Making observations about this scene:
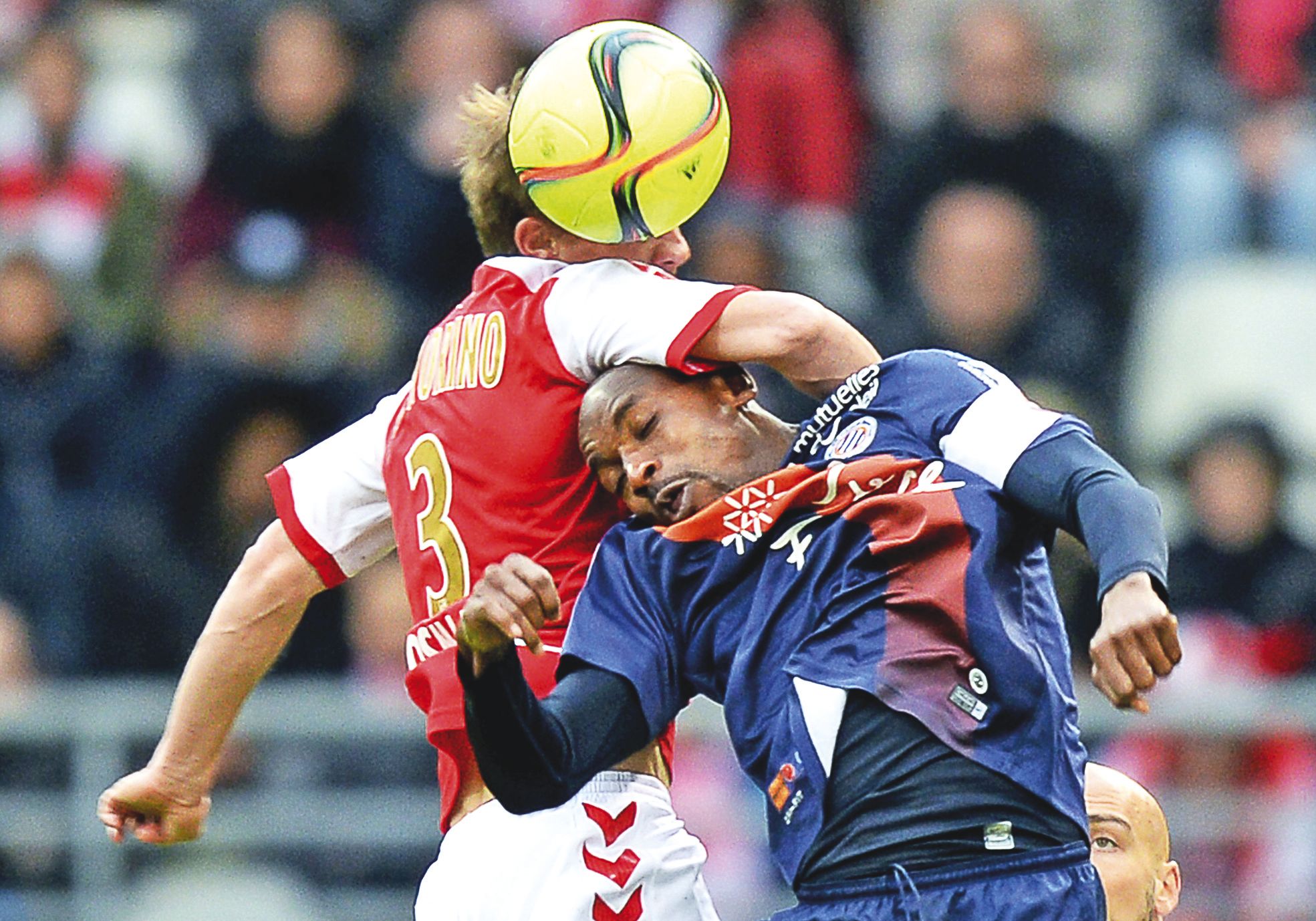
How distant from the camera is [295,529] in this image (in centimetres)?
469

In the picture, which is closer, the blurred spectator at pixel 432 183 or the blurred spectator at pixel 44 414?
the blurred spectator at pixel 44 414

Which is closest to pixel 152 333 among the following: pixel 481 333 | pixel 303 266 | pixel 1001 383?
pixel 303 266

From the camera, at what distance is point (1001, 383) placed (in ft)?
12.9

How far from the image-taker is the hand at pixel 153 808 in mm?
4746

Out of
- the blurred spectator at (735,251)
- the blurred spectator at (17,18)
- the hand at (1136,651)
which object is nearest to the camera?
the hand at (1136,651)

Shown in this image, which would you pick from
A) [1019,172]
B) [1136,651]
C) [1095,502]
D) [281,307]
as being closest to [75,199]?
[281,307]

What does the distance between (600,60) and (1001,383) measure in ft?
3.02

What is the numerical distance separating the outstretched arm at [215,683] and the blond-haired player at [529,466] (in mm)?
165

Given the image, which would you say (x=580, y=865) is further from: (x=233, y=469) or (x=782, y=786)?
(x=233, y=469)

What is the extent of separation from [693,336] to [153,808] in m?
1.53

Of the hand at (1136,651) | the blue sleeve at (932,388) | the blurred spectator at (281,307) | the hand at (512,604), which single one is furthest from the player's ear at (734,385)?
the blurred spectator at (281,307)

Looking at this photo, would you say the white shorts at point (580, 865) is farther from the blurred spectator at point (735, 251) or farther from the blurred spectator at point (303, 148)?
the blurred spectator at point (303, 148)

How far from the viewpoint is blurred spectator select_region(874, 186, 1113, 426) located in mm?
9227

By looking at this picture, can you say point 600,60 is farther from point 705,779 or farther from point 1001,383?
point 705,779
